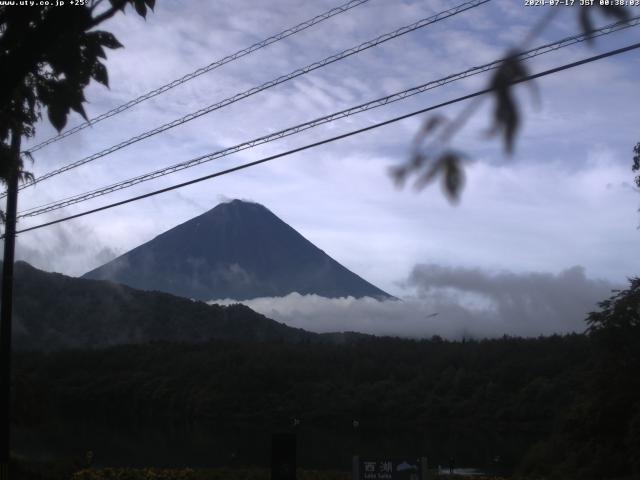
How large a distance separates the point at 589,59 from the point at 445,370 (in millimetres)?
84995

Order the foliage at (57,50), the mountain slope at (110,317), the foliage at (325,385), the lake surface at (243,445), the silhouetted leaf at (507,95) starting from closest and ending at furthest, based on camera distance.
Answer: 1. the silhouetted leaf at (507,95)
2. the foliage at (57,50)
3. the lake surface at (243,445)
4. the foliage at (325,385)
5. the mountain slope at (110,317)

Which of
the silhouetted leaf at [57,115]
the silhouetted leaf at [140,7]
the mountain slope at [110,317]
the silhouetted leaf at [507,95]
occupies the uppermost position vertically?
the mountain slope at [110,317]

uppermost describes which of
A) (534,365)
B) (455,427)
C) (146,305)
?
(146,305)

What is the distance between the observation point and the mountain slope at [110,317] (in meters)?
112

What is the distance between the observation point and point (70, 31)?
585cm

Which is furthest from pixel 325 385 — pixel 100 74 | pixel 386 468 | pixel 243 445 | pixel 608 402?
pixel 100 74

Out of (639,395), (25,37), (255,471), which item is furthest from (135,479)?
(25,37)

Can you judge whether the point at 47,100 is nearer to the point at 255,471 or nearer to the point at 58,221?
the point at 58,221

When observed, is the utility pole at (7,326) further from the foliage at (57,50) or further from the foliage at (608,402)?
the foliage at (608,402)

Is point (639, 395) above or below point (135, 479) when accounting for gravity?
above

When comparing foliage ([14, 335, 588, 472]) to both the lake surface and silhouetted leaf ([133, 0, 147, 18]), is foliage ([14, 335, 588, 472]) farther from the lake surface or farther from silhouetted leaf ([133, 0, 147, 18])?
silhouetted leaf ([133, 0, 147, 18])

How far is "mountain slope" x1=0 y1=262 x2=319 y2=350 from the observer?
112m

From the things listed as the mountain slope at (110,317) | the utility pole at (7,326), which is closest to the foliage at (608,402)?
the utility pole at (7,326)

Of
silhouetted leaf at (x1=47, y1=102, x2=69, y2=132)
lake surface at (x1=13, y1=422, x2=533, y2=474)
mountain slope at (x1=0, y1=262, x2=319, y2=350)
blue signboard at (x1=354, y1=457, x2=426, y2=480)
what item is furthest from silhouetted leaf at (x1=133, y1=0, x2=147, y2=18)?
mountain slope at (x1=0, y1=262, x2=319, y2=350)
